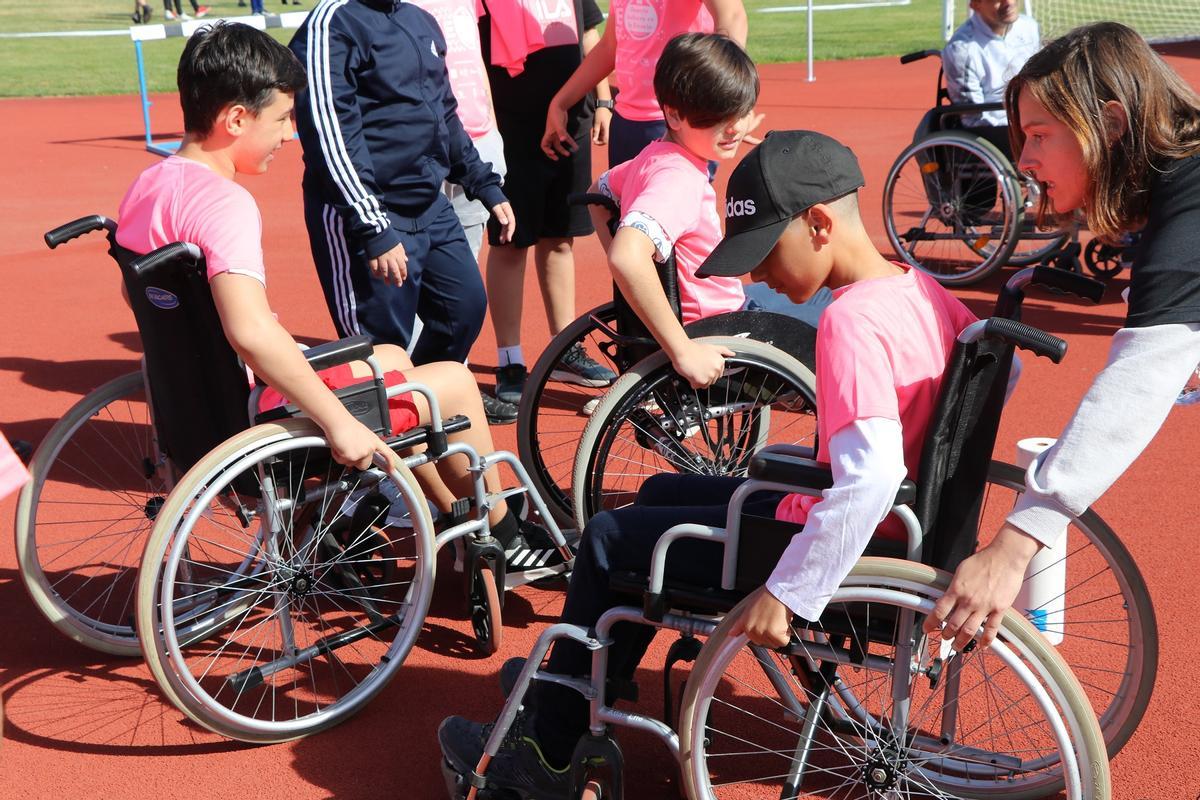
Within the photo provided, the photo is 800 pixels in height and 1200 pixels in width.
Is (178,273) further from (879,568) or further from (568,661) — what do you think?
(879,568)

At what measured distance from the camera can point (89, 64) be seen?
60.1 feet

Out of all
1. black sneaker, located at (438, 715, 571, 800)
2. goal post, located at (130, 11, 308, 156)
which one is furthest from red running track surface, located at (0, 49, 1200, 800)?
goal post, located at (130, 11, 308, 156)

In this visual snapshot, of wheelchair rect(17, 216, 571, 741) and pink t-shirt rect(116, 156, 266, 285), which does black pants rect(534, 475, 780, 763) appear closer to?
wheelchair rect(17, 216, 571, 741)

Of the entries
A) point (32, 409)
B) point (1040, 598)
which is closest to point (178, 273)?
point (1040, 598)

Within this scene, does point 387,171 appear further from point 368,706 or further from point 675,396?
point 368,706

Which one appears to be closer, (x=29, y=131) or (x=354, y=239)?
(x=354, y=239)

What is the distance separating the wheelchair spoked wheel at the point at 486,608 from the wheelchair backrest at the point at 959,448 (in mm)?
1180

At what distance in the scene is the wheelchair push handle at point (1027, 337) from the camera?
6.26 ft

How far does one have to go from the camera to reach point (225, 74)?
280 cm

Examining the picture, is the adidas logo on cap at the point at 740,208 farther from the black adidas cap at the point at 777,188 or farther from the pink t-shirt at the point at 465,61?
the pink t-shirt at the point at 465,61

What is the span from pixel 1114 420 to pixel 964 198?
4576mm

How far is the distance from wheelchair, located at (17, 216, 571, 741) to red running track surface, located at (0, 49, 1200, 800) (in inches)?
3.6

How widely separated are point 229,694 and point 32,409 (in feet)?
8.27

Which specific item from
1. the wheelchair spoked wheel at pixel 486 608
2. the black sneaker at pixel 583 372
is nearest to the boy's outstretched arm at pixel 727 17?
the black sneaker at pixel 583 372
